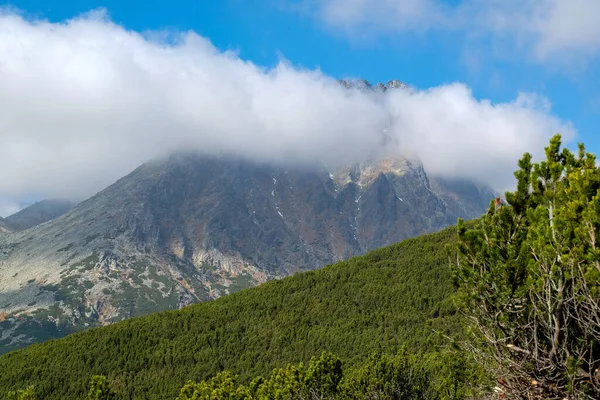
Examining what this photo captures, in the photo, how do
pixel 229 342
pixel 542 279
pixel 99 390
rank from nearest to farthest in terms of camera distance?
pixel 542 279 → pixel 99 390 → pixel 229 342

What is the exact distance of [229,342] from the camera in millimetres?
182125

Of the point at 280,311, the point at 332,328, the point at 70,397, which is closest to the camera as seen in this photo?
the point at 70,397

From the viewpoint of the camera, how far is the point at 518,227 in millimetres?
17406

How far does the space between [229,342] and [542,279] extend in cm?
17904

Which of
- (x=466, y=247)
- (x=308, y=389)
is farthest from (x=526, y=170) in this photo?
(x=308, y=389)

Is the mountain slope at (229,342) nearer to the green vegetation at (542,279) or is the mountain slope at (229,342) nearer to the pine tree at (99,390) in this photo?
the pine tree at (99,390)

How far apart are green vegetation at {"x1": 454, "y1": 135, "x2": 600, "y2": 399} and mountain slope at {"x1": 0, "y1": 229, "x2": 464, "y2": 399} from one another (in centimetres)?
13341

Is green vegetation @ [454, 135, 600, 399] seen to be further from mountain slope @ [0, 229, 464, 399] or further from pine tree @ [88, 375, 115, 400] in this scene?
mountain slope @ [0, 229, 464, 399]

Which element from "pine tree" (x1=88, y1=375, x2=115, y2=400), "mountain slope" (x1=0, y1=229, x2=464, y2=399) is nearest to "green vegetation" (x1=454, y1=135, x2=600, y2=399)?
"pine tree" (x1=88, y1=375, x2=115, y2=400)

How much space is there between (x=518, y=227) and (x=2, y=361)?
19535 cm

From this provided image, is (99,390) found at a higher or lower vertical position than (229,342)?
higher

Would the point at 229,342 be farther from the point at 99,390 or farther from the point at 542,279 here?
the point at 542,279

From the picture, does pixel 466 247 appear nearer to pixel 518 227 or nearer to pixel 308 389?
pixel 518 227

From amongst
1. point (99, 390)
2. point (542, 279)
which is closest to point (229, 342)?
point (99, 390)
